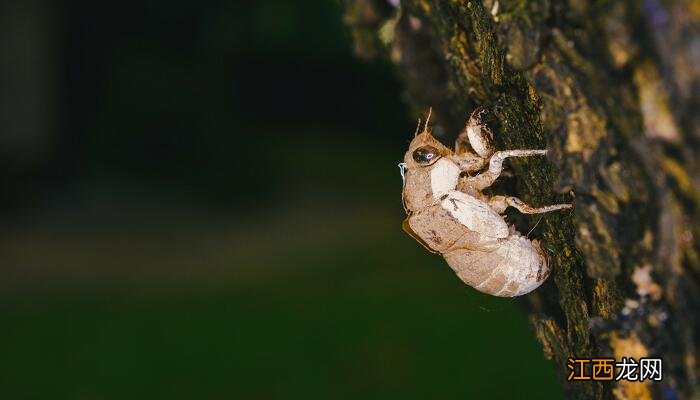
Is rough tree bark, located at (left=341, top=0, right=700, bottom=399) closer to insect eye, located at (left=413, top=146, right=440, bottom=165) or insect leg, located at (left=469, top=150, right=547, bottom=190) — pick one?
insect leg, located at (left=469, top=150, right=547, bottom=190)

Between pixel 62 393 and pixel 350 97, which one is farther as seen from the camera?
pixel 350 97

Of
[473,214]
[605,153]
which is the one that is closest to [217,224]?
[473,214]

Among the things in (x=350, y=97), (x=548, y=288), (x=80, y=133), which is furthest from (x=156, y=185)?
(x=548, y=288)

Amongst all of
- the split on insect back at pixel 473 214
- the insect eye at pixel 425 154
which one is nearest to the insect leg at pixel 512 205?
the split on insect back at pixel 473 214

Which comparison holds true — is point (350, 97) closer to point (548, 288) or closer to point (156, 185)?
point (156, 185)

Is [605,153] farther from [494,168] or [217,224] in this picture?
[217,224]

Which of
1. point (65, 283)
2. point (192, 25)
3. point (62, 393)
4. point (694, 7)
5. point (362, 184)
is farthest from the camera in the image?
point (362, 184)
